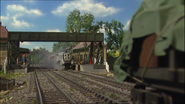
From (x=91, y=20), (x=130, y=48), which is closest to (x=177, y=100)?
(x=130, y=48)

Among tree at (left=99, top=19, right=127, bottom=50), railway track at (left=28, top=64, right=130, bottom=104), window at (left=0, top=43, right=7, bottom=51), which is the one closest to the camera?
railway track at (left=28, top=64, right=130, bottom=104)

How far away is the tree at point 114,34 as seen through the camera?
43250mm

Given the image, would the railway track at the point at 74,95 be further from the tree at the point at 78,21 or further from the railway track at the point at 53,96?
the tree at the point at 78,21

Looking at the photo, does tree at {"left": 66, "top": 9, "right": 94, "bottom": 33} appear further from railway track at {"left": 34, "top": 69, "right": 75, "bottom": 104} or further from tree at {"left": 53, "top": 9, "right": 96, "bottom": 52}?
railway track at {"left": 34, "top": 69, "right": 75, "bottom": 104}

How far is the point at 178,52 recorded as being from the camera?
7.86 ft

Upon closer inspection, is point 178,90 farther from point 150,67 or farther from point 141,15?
point 141,15

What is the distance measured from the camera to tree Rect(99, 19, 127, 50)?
4325cm

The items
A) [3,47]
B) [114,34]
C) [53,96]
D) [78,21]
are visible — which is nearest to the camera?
[53,96]

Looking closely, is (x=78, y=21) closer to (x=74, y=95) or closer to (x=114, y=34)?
(x=114, y=34)

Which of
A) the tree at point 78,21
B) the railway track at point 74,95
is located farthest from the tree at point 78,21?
the railway track at point 74,95

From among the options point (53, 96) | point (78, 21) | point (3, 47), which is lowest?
point (53, 96)

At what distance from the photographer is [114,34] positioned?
4331 cm

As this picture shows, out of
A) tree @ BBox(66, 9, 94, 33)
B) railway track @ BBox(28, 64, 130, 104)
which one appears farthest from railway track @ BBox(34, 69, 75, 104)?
tree @ BBox(66, 9, 94, 33)

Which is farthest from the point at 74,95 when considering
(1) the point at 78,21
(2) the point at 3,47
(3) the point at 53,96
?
(1) the point at 78,21
